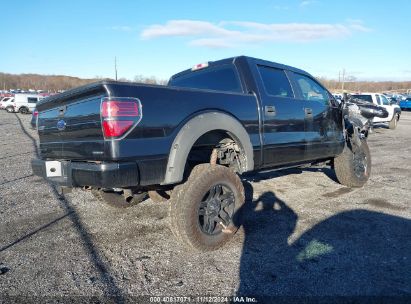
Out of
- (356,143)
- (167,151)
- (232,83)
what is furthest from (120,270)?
(356,143)

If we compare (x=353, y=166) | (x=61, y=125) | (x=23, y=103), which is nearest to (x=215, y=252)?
(x=61, y=125)

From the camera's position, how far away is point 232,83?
439cm

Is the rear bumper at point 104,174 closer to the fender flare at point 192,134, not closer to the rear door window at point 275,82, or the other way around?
the fender flare at point 192,134

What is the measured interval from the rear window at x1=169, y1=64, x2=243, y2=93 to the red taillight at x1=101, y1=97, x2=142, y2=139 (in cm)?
171

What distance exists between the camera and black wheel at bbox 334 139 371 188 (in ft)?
19.5

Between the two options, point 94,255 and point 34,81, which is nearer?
point 94,255

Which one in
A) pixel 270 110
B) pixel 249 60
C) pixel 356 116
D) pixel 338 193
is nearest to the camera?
pixel 270 110

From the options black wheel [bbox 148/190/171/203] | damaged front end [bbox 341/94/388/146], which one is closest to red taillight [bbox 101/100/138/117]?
black wheel [bbox 148/190/171/203]

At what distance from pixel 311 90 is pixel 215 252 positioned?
2993 millimetres

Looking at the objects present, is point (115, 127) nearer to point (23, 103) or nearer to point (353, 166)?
point (353, 166)

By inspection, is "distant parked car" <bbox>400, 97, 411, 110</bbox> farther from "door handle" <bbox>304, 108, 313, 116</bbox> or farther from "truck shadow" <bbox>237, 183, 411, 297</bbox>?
"truck shadow" <bbox>237, 183, 411, 297</bbox>

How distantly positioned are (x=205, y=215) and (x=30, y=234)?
2039 millimetres

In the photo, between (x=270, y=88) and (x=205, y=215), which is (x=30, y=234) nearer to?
(x=205, y=215)

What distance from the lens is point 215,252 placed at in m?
3.58
